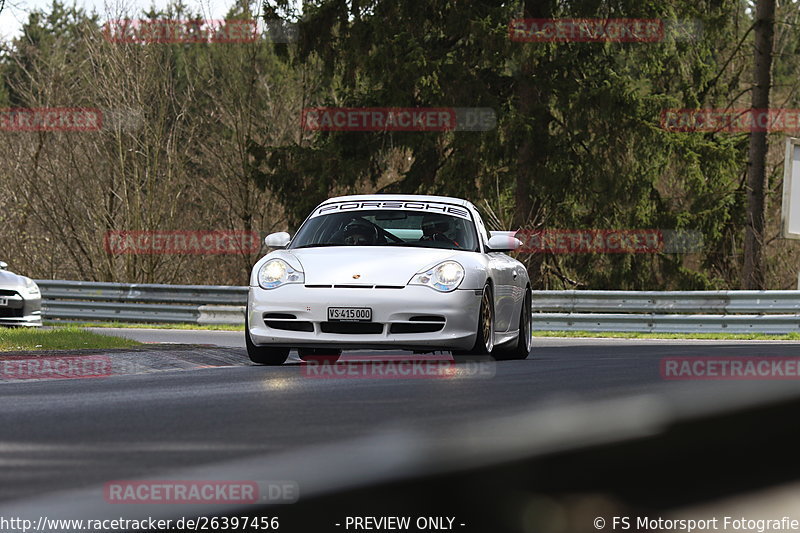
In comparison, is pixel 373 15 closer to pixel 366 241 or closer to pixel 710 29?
pixel 710 29

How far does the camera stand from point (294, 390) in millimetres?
8539

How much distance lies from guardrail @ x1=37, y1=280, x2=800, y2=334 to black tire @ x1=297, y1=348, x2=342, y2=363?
9.61 meters

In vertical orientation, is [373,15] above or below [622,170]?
above

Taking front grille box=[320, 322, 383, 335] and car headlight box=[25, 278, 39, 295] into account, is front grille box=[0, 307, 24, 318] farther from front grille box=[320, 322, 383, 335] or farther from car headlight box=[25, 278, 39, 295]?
front grille box=[320, 322, 383, 335]

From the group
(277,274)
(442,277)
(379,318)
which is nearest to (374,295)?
(379,318)

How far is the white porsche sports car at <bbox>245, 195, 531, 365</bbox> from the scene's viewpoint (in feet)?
34.1

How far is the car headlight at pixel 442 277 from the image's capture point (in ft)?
34.6

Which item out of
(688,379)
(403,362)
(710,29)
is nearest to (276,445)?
(688,379)

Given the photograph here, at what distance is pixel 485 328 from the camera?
1103 centimetres

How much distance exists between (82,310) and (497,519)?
21.8 metres

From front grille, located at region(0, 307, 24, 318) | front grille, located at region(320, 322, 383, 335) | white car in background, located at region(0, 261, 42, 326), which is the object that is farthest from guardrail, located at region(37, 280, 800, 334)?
front grille, located at region(320, 322, 383, 335)

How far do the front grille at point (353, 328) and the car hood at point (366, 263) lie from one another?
13.1 inches

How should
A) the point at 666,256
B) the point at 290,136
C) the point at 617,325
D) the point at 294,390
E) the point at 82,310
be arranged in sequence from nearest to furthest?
the point at 294,390 → the point at 617,325 → the point at 82,310 → the point at 666,256 → the point at 290,136

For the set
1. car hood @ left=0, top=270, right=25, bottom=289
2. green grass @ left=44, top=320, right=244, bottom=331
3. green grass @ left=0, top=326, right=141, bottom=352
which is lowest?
green grass @ left=44, top=320, right=244, bottom=331
